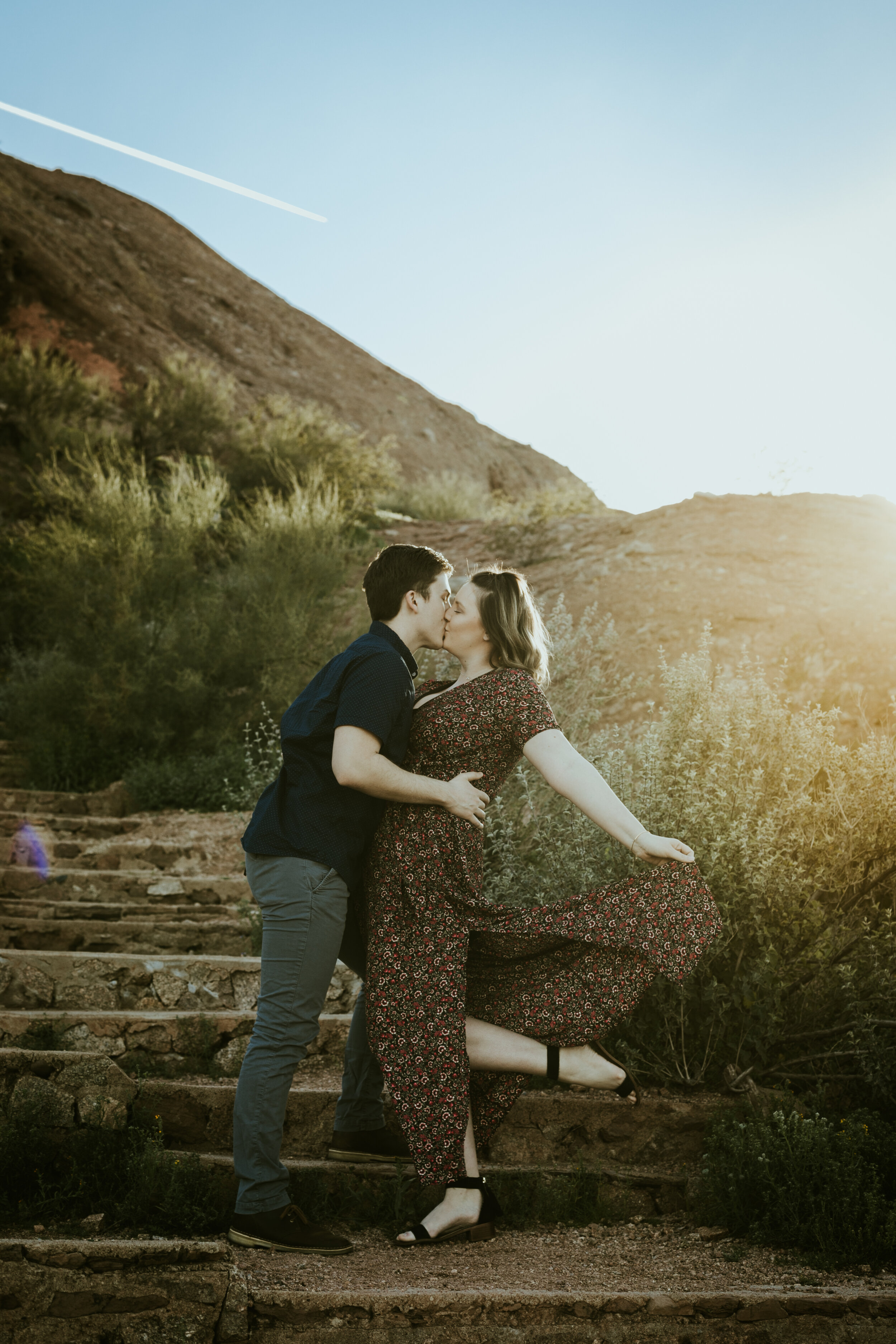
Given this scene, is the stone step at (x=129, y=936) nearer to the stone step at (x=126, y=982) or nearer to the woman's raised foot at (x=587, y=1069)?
the stone step at (x=126, y=982)

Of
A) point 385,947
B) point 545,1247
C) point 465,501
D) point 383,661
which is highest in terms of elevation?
point 465,501

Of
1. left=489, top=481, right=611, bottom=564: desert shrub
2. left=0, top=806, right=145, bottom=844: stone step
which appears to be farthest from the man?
left=489, top=481, right=611, bottom=564: desert shrub

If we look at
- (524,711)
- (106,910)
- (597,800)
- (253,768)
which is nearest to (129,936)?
(106,910)

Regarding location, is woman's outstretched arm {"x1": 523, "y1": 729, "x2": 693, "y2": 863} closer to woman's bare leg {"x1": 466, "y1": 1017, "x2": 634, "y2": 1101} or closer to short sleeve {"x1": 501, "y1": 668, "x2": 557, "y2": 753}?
short sleeve {"x1": 501, "y1": 668, "x2": 557, "y2": 753}

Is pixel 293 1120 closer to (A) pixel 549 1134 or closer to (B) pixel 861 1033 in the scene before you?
(A) pixel 549 1134

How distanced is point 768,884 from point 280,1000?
6.21ft

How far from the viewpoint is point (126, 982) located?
3.71 meters

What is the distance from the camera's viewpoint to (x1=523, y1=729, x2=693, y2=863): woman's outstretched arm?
242 centimetres

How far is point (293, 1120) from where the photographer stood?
9.88ft

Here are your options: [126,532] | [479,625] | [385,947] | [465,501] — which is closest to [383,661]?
[479,625]

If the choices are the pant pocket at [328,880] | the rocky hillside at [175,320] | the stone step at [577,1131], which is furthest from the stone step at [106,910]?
the rocky hillside at [175,320]

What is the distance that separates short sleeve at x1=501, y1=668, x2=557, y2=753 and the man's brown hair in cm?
38

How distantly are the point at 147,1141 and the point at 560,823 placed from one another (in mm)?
2258

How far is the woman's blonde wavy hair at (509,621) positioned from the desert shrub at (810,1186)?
1.53 metres
